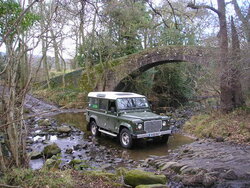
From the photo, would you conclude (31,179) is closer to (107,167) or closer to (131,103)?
(107,167)

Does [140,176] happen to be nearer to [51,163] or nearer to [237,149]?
[51,163]

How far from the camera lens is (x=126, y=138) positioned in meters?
9.58

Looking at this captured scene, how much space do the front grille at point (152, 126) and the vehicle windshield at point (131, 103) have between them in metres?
1.49

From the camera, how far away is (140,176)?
5.63 meters

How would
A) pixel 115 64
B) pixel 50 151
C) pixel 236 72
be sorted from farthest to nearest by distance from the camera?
1. pixel 115 64
2. pixel 236 72
3. pixel 50 151

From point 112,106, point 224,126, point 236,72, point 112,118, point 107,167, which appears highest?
point 236,72

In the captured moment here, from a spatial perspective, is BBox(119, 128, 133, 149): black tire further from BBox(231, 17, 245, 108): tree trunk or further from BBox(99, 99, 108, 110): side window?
BBox(231, 17, 245, 108): tree trunk

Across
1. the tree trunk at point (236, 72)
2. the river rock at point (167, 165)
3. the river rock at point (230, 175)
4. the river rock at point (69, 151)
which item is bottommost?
the river rock at point (69, 151)

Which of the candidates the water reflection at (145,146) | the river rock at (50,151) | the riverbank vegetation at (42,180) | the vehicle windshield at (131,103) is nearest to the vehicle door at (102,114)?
the water reflection at (145,146)

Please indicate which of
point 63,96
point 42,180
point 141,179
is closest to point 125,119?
point 141,179

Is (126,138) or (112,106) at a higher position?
(112,106)

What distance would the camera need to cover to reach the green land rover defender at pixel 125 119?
9.16 meters

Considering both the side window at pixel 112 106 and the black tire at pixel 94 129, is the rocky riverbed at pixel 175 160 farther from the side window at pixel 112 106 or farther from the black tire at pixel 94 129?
the side window at pixel 112 106

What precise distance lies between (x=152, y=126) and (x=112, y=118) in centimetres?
187
